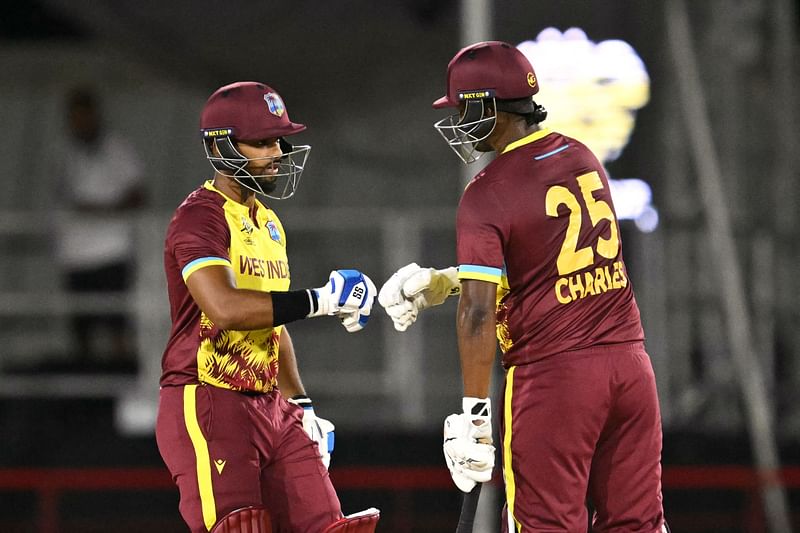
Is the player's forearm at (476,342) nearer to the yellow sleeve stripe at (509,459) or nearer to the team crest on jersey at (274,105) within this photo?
the yellow sleeve stripe at (509,459)

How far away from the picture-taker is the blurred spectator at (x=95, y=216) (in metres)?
8.69

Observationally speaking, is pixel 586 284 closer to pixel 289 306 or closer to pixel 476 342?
pixel 476 342

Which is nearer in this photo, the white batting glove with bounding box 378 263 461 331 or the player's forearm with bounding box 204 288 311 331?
the player's forearm with bounding box 204 288 311 331

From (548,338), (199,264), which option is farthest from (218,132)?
(548,338)

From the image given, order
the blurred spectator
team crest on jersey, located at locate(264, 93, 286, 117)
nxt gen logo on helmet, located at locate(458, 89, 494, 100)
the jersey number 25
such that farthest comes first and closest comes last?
the blurred spectator < team crest on jersey, located at locate(264, 93, 286, 117) < nxt gen logo on helmet, located at locate(458, 89, 494, 100) < the jersey number 25

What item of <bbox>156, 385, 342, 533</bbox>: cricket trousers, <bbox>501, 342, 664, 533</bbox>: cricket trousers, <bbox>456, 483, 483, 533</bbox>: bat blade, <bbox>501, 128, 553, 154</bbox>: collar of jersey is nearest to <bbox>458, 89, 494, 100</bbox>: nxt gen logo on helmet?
<bbox>501, 128, 553, 154</bbox>: collar of jersey

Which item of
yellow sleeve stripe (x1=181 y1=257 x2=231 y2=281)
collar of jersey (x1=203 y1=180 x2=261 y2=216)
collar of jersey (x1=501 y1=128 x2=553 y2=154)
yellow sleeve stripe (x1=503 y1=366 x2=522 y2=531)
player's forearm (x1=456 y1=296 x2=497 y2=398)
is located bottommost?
yellow sleeve stripe (x1=503 y1=366 x2=522 y2=531)

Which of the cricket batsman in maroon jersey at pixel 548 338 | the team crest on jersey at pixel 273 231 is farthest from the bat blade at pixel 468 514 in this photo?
the team crest on jersey at pixel 273 231

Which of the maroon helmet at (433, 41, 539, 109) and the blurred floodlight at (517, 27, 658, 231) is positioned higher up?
the blurred floodlight at (517, 27, 658, 231)

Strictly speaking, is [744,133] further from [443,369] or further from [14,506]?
[14,506]

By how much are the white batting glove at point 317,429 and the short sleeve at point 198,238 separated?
69cm

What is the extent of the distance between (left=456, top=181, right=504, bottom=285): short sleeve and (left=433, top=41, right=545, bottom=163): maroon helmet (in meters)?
0.26

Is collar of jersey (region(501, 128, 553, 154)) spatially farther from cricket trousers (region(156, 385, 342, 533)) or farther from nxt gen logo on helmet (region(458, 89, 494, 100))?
cricket trousers (region(156, 385, 342, 533))

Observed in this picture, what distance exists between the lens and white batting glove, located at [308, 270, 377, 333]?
4.60 metres
